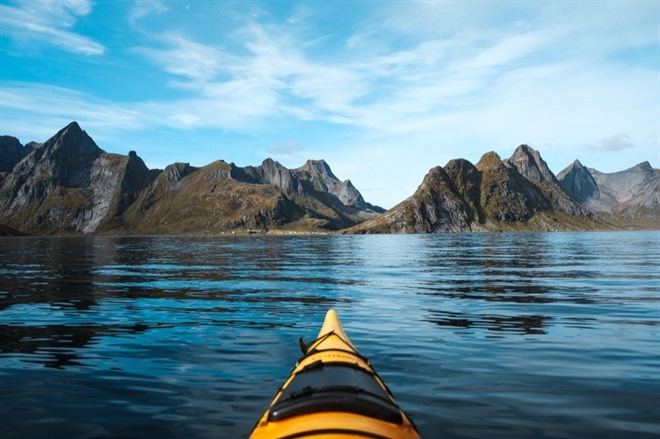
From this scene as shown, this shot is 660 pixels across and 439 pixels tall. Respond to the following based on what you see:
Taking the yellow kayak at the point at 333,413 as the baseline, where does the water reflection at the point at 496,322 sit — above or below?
below

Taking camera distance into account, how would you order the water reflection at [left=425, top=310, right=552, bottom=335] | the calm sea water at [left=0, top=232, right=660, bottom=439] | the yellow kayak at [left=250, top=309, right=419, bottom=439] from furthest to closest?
the water reflection at [left=425, top=310, right=552, bottom=335] → the calm sea water at [left=0, top=232, right=660, bottom=439] → the yellow kayak at [left=250, top=309, right=419, bottom=439]

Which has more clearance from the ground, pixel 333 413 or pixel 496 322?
pixel 333 413

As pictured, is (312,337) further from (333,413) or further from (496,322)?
(333,413)

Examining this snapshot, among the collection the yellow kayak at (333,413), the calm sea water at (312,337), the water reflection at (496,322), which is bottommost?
the water reflection at (496,322)

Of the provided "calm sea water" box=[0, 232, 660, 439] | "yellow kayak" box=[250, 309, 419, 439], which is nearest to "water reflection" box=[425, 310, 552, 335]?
"calm sea water" box=[0, 232, 660, 439]

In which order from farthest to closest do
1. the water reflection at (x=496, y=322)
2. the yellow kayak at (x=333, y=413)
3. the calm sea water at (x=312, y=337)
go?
the water reflection at (x=496, y=322) < the calm sea water at (x=312, y=337) < the yellow kayak at (x=333, y=413)

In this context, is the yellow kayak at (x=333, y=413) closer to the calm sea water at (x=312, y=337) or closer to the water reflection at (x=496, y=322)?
the calm sea water at (x=312, y=337)

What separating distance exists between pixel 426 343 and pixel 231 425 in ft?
31.3

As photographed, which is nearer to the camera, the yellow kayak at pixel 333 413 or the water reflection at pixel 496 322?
the yellow kayak at pixel 333 413

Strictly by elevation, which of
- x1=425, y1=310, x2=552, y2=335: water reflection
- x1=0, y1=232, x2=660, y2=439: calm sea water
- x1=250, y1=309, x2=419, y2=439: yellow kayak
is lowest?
x1=425, y1=310, x2=552, y2=335: water reflection

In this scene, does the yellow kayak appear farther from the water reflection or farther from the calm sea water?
the water reflection

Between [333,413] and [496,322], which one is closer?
[333,413]

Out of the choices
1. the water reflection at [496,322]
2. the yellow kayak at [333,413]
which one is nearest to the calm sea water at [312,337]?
the water reflection at [496,322]

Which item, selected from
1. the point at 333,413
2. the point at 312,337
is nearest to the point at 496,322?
the point at 312,337
